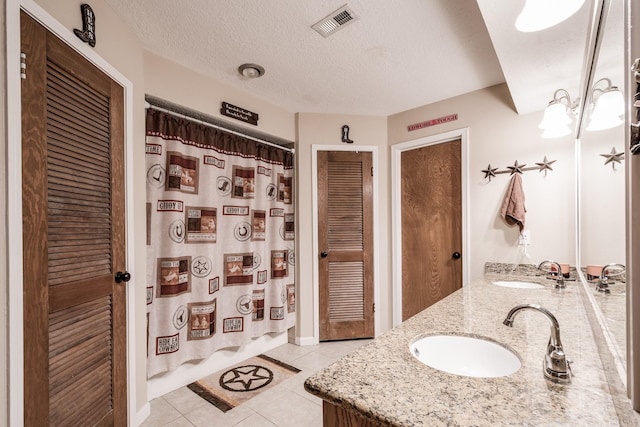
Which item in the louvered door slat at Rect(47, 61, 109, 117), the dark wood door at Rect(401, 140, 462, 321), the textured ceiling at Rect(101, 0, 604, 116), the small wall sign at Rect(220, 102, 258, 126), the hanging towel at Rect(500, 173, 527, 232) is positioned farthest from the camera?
the dark wood door at Rect(401, 140, 462, 321)

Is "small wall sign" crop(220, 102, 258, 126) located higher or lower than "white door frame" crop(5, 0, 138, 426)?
higher

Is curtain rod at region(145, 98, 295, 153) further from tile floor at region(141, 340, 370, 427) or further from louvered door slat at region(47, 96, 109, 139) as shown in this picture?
tile floor at region(141, 340, 370, 427)

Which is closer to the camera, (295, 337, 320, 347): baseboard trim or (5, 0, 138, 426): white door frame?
(5, 0, 138, 426): white door frame

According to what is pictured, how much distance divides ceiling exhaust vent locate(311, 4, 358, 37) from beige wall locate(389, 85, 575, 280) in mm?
1462

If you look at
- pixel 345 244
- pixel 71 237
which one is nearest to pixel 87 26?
pixel 71 237

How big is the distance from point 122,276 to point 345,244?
196 cm

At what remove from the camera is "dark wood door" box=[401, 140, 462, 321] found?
2584mm

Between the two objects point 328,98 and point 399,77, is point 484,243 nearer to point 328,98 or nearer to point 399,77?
point 399,77

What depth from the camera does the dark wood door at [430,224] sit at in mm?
2584

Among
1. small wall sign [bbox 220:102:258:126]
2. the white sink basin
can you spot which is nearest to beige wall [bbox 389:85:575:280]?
the white sink basin

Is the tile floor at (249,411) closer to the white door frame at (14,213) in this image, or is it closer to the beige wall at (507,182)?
the white door frame at (14,213)

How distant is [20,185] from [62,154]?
269 mm

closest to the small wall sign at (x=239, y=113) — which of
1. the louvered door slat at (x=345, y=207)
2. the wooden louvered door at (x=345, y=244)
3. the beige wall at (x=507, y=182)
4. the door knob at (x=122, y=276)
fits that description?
the wooden louvered door at (x=345, y=244)

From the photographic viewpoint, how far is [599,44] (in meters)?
0.92
